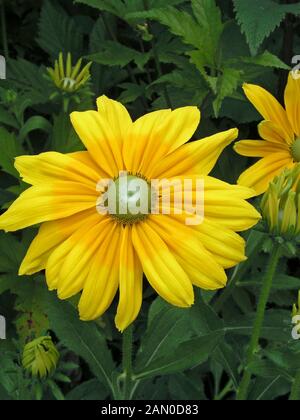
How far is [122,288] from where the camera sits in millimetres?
1058

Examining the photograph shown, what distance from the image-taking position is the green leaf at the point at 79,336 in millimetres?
1368

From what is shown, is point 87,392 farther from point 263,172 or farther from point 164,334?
point 263,172

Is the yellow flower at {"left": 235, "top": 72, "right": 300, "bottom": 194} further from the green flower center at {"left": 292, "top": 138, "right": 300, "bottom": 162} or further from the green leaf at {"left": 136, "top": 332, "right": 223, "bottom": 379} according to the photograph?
the green leaf at {"left": 136, "top": 332, "right": 223, "bottom": 379}

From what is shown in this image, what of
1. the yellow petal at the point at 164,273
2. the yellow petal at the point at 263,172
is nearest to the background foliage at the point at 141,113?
the yellow petal at the point at 263,172

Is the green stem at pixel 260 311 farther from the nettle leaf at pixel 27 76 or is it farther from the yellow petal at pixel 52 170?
the nettle leaf at pixel 27 76

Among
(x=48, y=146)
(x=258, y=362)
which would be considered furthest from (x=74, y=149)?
(x=258, y=362)

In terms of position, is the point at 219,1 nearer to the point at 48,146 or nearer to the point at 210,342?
the point at 48,146

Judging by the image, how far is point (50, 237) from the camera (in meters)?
1.12

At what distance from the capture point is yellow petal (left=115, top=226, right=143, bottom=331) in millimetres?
1063

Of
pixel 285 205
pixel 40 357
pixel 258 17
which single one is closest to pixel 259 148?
pixel 258 17

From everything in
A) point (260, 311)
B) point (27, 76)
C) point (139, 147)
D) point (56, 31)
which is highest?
point (56, 31)

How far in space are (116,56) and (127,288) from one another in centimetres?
75

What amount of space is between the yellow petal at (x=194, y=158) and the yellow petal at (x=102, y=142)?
0.22ft

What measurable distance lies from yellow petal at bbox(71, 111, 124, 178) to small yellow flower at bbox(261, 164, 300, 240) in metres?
0.24
